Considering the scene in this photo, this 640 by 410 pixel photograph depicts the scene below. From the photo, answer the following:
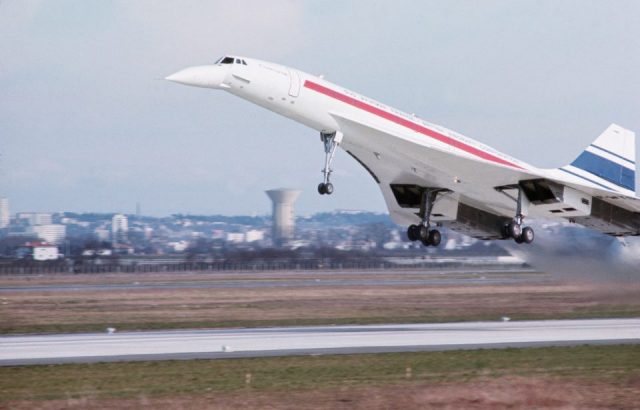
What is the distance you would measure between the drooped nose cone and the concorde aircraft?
0.07ft

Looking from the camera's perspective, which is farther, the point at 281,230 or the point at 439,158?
the point at 281,230

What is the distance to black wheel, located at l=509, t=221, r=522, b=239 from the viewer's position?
28750 mm

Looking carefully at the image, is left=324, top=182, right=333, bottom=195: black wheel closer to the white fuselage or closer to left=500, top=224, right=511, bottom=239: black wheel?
the white fuselage

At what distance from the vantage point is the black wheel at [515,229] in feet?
94.3

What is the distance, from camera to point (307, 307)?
39938mm

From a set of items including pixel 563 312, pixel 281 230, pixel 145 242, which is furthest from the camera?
pixel 145 242

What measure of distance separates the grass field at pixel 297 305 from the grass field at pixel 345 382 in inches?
437

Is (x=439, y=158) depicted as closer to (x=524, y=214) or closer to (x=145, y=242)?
(x=524, y=214)

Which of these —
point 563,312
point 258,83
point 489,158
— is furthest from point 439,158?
point 563,312

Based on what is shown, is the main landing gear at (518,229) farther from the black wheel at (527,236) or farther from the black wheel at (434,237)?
the black wheel at (434,237)

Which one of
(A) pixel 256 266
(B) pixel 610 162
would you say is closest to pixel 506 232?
(B) pixel 610 162

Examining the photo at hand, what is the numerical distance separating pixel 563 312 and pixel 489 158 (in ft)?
35.0

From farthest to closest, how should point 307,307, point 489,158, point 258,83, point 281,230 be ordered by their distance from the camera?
point 281,230, point 307,307, point 489,158, point 258,83

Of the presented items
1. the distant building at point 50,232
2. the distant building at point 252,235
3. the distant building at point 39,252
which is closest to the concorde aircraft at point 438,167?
the distant building at point 39,252
